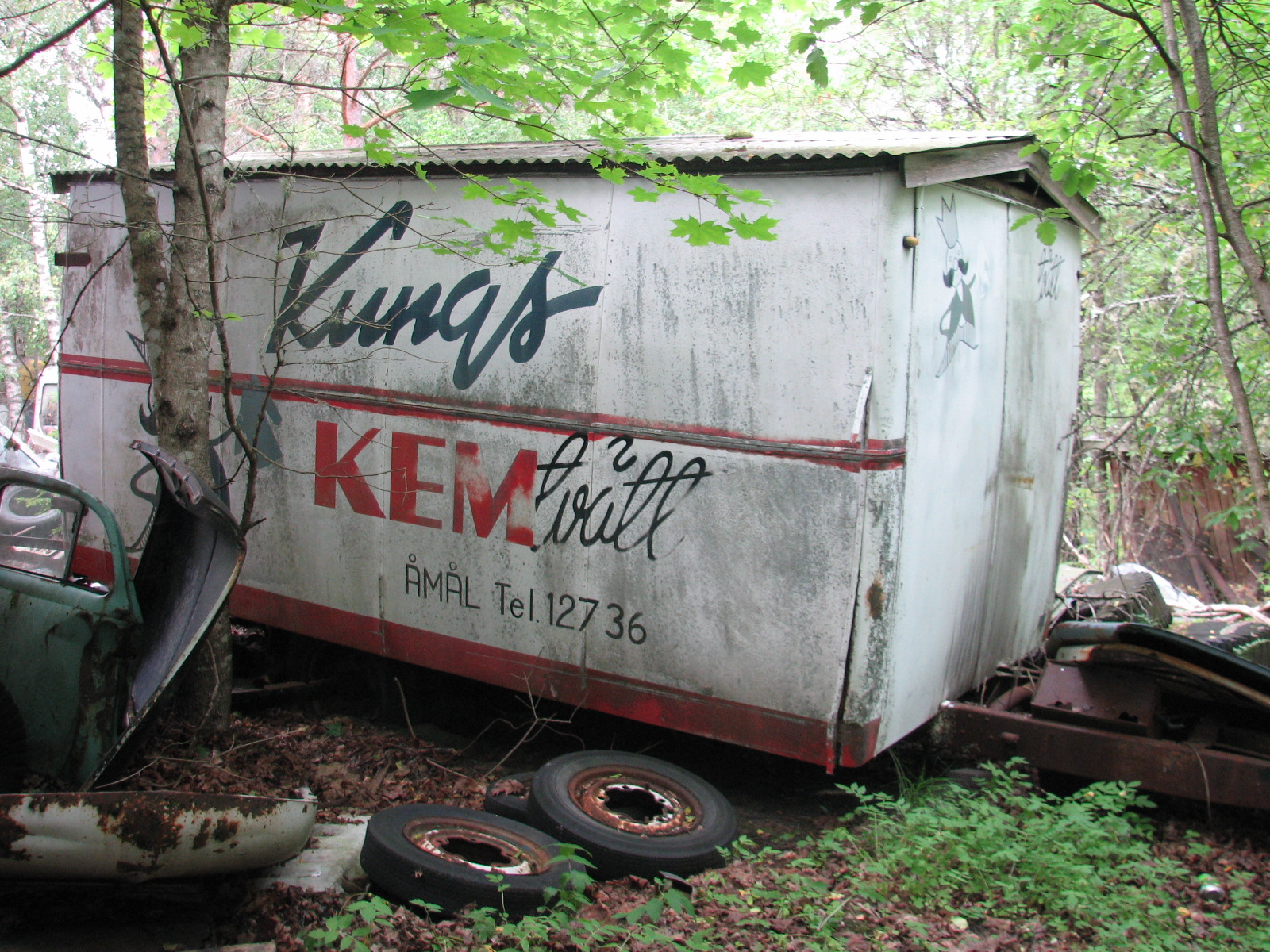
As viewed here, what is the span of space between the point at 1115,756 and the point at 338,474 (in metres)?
4.38

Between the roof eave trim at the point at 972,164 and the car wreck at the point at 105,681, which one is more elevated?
the roof eave trim at the point at 972,164

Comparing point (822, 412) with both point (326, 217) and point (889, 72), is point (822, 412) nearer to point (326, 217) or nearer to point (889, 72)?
point (326, 217)

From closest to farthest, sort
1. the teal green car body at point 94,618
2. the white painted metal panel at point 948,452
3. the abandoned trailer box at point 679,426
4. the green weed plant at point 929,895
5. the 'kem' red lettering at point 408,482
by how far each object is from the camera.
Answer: the green weed plant at point 929,895
the teal green car body at point 94,618
the abandoned trailer box at point 679,426
the white painted metal panel at point 948,452
the 'kem' red lettering at point 408,482

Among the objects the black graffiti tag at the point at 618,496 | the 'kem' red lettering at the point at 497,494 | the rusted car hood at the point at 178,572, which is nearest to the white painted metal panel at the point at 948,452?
the black graffiti tag at the point at 618,496

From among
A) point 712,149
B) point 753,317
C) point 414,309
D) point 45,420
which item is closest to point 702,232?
point 753,317

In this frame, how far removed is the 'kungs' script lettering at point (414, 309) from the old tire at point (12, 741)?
7.04ft

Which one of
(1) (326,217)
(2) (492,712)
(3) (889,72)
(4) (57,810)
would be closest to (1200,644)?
(2) (492,712)

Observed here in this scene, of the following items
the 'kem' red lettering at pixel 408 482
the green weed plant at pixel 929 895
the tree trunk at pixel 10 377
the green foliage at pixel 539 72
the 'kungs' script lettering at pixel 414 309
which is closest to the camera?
the green weed plant at pixel 929 895

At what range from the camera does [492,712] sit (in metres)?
5.99

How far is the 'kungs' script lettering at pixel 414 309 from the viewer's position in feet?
16.5

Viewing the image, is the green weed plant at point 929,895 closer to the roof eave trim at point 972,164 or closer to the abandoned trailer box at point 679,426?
the abandoned trailer box at point 679,426

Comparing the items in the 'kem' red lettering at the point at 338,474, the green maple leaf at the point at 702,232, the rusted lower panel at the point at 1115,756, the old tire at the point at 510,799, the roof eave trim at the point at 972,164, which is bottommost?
the old tire at the point at 510,799

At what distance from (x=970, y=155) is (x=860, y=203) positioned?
0.62 metres

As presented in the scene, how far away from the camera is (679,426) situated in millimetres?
4621
